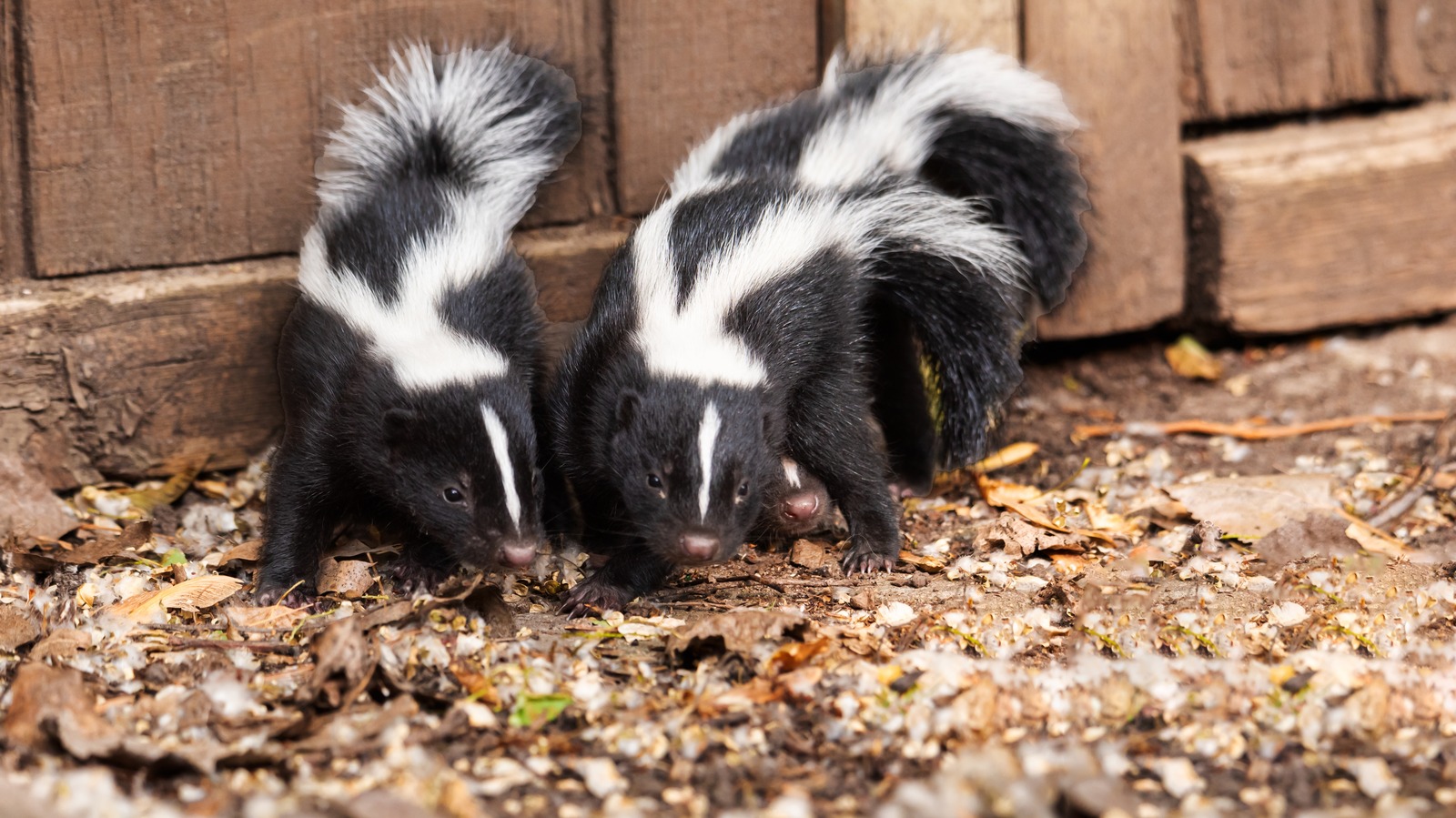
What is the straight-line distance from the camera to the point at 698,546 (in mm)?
4066

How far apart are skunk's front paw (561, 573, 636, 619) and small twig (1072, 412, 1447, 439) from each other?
2104 millimetres

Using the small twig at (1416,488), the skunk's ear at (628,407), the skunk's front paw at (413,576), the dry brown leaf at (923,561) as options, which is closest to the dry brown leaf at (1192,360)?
the small twig at (1416,488)

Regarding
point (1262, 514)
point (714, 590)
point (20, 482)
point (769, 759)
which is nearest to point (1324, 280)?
point (1262, 514)

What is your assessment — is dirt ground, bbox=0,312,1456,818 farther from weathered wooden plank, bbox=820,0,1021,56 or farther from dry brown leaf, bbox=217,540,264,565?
weathered wooden plank, bbox=820,0,1021,56

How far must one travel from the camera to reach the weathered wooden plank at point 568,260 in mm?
5133

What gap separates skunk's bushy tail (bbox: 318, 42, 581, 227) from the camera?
15.6ft

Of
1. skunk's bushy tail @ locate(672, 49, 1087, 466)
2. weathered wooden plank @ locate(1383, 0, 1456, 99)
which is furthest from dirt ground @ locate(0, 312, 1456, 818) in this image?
weathered wooden plank @ locate(1383, 0, 1456, 99)

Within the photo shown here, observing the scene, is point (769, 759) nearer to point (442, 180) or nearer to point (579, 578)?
point (579, 578)

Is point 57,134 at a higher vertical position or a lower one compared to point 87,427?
higher

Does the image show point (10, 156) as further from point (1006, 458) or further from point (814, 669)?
point (1006, 458)

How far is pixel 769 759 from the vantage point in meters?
3.12

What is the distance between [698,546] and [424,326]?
1.09m

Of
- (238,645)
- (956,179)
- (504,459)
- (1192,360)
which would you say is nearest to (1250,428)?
(1192,360)

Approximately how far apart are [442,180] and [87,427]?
136 centimetres
